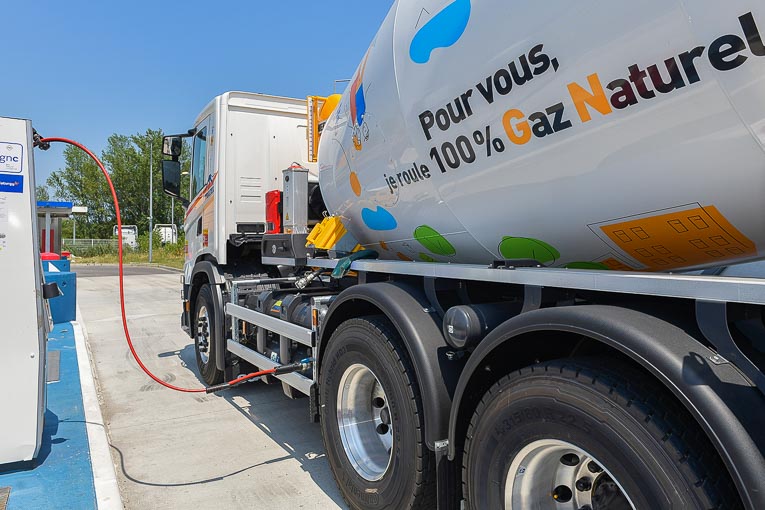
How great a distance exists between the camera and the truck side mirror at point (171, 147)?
6.09 metres

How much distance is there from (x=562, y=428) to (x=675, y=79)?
3.66 feet

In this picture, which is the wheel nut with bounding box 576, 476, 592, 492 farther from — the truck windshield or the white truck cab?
the truck windshield

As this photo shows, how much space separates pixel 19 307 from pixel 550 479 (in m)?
3.49

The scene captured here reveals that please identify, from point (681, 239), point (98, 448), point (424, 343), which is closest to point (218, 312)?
point (98, 448)

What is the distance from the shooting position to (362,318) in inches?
122

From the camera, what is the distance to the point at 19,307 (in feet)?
12.0

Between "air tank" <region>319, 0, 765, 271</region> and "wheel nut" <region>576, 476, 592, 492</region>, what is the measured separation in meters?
0.81

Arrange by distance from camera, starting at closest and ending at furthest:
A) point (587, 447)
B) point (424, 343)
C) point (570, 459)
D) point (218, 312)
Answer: point (587, 447) < point (570, 459) < point (424, 343) < point (218, 312)

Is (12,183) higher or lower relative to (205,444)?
higher

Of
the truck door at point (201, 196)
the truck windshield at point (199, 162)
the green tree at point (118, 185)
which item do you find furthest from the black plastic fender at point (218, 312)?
the green tree at point (118, 185)

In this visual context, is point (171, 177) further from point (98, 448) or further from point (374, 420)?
point (374, 420)

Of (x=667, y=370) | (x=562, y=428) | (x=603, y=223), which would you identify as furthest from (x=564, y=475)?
(x=603, y=223)

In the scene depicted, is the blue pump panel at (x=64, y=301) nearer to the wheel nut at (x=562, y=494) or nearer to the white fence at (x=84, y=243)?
the wheel nut at (x=562, y=494)

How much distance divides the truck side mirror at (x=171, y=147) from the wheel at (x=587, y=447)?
510cm
